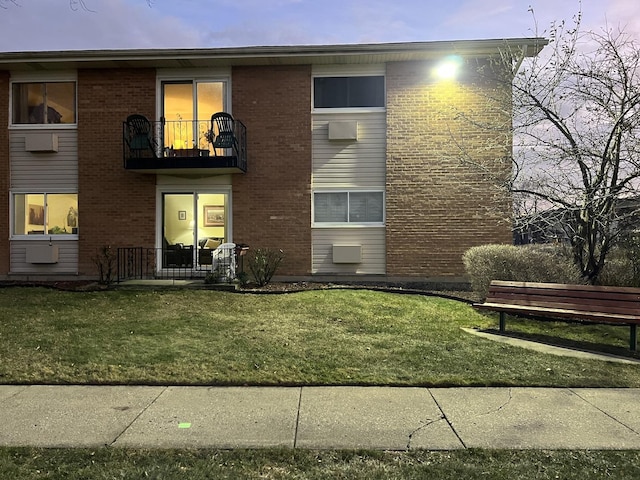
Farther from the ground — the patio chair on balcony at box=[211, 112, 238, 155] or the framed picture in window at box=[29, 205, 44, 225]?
the patio chair on balcony at box=[211, 112, 238, 155]

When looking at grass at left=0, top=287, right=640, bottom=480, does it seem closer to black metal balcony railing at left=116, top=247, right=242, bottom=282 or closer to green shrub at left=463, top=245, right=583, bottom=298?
green shrub at left=463, top=245, right=583, bottom=298

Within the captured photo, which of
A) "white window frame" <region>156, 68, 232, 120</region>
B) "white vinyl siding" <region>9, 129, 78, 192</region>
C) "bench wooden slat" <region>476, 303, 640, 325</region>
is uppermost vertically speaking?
"white window frame" <region>156, 68, 232, 120</region>

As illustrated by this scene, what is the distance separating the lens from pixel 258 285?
12086 millimetres

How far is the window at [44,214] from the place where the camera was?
13688 mm

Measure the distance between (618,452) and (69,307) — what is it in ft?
28.8

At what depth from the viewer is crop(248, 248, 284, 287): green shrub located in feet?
40.1

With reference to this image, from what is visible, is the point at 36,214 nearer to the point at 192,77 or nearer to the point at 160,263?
the point at 160,263

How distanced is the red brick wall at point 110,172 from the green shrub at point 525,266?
8.64 meters

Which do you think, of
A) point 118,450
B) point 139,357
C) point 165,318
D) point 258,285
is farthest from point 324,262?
point 118,450

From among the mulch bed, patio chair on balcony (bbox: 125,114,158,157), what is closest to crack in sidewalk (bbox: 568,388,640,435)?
the mulch bed

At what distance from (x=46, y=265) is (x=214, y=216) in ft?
16.0

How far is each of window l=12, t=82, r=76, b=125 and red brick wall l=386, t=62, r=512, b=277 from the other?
896 centimetres

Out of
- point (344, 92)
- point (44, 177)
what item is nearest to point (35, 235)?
point (44, 177)

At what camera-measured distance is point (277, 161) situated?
43.1ft
